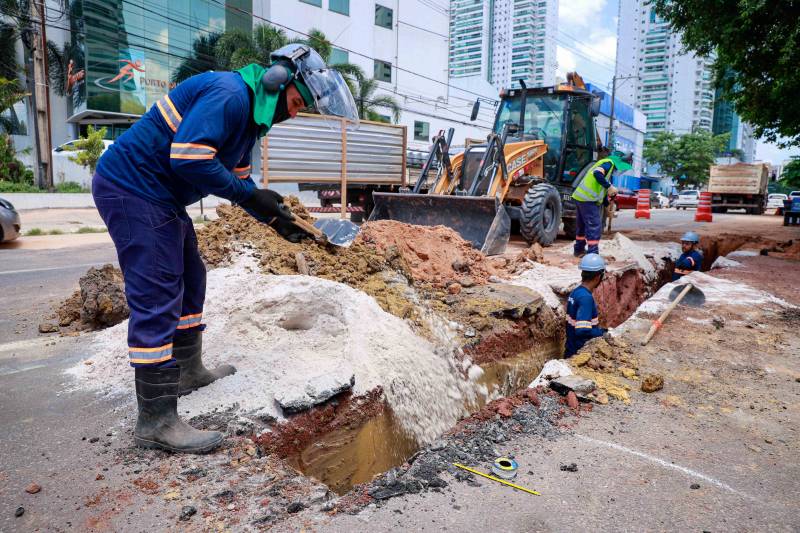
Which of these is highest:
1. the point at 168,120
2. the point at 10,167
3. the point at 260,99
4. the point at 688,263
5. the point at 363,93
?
the point at 363,93

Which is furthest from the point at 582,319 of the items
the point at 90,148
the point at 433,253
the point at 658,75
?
the point at 658,75

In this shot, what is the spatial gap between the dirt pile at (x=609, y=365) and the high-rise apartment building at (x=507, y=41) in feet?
190

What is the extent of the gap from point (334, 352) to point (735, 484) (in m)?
2.30

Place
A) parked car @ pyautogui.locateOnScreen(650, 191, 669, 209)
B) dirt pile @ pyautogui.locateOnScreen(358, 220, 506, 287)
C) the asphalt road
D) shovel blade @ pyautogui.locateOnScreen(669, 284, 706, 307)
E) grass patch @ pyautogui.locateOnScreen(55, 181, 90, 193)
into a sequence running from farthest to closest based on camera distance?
parked car @ pyautogui.locateOnScreen(650, 191, 669, 209) → grass patch @ pyautogui.locateOnScreen(55, 181, 90, 193) → dirt pile @ pyautogui.locateOnScreen(358, 220, 506, 287) → shovel blade @ pyautogui.locateOnScreen(669, 284, 706, 307) → the asphalt road

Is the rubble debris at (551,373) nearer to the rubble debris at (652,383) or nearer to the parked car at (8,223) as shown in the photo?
the rubble debris at (652,383)

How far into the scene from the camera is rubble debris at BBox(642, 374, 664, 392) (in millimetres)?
3531

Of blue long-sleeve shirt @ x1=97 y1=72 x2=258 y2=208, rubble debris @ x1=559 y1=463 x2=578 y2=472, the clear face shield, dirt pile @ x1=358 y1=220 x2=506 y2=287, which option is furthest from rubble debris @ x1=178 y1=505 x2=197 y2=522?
dirt pile @ x1=358 y1=220 x2=506 y2=287

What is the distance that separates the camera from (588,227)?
27.2ft

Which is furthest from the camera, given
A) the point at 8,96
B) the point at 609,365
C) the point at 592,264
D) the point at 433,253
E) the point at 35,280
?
the point at 8,96

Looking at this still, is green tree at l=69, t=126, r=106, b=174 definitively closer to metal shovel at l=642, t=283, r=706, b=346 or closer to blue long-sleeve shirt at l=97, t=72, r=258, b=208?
blue long-sleeve shirt at l=97, t=72, r=258, b=208

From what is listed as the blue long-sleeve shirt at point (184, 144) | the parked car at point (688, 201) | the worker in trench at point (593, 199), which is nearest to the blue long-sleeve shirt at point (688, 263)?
the worker in trench at point (593, 199)

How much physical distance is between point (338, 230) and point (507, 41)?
6483cm

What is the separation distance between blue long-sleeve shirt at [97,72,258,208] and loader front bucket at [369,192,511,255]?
5.75 meters

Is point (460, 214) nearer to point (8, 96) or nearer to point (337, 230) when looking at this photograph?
point (337, 230)
